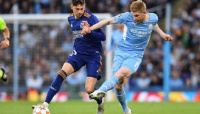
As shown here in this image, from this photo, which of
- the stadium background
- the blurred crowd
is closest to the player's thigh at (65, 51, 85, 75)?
the stadium background

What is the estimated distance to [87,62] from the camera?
408 inches

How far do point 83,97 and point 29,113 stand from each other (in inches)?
274

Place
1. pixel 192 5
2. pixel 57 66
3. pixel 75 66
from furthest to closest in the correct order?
pixel 192 5 → pixel 57 66 → pixel 75 66

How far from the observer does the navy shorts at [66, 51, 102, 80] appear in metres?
10.2

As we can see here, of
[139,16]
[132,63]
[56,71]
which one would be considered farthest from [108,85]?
[56,71]

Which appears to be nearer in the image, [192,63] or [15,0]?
[192,63]

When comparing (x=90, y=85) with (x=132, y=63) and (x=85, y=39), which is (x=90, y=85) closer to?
(x=85, y=39)

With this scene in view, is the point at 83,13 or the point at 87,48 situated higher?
the point at 83,13

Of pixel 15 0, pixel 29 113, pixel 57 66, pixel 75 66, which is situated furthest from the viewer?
pixel 15 0

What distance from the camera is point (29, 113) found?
11.1 meters

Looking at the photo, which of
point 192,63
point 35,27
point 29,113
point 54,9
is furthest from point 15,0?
point 29,113

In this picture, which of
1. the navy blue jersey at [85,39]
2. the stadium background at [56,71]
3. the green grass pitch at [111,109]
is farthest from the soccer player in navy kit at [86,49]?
the stadium background at [56,71]

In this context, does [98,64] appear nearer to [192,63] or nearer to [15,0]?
[192,63]

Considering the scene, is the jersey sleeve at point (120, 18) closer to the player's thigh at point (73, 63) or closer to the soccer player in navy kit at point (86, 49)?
the soccer player in navy kit at point (86, 49)
